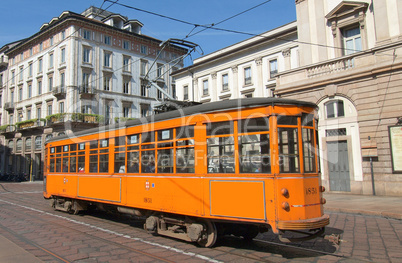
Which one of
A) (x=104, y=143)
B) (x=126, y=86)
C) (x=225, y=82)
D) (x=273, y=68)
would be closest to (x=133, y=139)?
(x=104, y=143)

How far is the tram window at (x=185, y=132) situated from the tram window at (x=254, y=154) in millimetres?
1103

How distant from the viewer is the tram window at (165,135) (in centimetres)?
697

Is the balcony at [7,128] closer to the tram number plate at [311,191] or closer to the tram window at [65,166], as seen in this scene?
the tram window at [65,166]

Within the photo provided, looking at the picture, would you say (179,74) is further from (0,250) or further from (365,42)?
(0,250)

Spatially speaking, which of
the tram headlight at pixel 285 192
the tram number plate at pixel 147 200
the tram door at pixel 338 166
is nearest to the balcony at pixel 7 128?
the tram door at pixel 338 166

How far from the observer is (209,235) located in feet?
20.6

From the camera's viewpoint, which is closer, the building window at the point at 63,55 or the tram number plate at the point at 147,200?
the tram number plate at the point at 147,200

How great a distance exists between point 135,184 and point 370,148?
11978 millimetres

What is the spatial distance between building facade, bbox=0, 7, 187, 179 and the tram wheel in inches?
1103

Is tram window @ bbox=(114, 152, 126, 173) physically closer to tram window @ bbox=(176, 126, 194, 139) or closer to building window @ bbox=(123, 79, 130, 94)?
tram window @ bbox=(176, 126, 194, 139)

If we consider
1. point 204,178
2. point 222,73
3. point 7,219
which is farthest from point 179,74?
point 204,178

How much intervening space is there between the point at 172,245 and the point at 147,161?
1.95 metres

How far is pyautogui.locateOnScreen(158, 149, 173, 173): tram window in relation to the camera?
693 cm

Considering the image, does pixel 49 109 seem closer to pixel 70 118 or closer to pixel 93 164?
pixel 70 118
